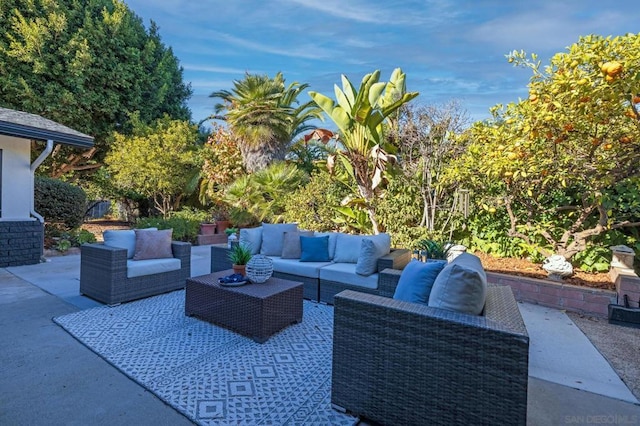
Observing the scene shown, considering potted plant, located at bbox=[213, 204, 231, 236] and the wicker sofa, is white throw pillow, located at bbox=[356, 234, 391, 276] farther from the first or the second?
potted plant, located at bbox=[213, 204, 231, 236]

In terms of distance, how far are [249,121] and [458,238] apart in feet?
23.9

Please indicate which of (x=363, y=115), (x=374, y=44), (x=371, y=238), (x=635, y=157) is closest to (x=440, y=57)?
(x=374, y=44)

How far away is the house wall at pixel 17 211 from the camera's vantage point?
22.0 ft

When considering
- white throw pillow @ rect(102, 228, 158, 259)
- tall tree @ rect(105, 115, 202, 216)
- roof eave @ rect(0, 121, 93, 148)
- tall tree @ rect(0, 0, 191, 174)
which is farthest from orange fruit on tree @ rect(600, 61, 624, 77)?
tall tree @ rect(0, 0, 191, 174)

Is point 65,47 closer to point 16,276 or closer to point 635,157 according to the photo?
point 16,276

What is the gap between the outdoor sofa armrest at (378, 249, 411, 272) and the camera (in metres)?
4.30

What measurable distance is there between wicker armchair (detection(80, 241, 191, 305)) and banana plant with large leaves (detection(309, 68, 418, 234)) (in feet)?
13.0

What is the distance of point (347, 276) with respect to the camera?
14.7ft

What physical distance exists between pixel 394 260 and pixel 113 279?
360 cm

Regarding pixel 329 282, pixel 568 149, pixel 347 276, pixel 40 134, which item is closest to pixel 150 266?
pixel 329 282

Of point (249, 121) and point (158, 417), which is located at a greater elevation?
point (249, 121)

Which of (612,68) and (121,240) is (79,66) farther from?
(612,68)

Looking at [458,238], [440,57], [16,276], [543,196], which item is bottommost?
[16,276]

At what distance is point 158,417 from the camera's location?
2203 millimetres
